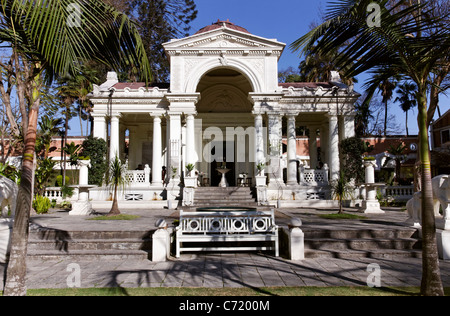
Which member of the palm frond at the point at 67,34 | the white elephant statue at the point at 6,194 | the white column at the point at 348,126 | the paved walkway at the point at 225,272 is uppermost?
the white column at the point at 348,126

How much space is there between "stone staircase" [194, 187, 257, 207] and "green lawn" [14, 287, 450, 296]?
9.10 m

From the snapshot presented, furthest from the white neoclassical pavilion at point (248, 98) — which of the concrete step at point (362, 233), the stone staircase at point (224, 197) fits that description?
the concrete step at point (362, 233)

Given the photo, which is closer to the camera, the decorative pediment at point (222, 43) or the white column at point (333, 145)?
the decorative pediment at point (222, 43)

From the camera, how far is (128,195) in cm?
1555

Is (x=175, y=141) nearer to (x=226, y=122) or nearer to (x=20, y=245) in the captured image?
(x=226, y=122)

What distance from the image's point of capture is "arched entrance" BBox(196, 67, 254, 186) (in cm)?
1980

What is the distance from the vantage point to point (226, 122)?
787 inches

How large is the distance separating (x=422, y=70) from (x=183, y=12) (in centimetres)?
2804

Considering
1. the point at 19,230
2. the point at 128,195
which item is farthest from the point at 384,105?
the point at 19,230

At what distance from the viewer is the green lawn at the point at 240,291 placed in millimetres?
4000

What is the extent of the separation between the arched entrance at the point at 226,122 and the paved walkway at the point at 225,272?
13.8 meters

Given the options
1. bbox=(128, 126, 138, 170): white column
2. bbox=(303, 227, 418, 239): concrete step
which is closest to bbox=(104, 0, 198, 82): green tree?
bbox=(128, 126, 138, 170): white column

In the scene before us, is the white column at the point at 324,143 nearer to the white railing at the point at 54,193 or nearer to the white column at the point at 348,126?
the white column at the point at 348,126

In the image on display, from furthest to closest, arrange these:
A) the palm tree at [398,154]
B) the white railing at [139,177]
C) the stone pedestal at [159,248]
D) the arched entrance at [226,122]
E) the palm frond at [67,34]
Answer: the palm tree at [398,154] < the arched entrance at [226,122] < the white railing at [139,177] < the stone pedestal at [159,248] < the palm frond at [67,34]
